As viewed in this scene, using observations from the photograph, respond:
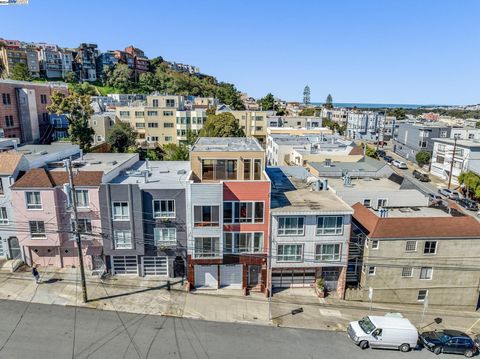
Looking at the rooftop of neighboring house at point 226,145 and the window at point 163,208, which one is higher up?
the rooftop of neighboring house at point 226,145

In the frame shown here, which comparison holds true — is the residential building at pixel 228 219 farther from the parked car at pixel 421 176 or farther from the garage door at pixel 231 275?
the parked car at pixel 421 176

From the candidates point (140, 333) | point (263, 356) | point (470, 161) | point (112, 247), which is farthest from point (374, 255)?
point (470, 161)

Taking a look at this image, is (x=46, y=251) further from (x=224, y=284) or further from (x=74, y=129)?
(x=74, y=129)

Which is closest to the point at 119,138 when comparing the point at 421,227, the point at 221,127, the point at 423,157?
the point at 221,127

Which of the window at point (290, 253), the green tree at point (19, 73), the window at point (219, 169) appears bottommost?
the window at point (290, 253)

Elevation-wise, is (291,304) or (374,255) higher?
(374,255)

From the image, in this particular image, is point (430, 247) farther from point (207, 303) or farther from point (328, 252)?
point (207, 303)

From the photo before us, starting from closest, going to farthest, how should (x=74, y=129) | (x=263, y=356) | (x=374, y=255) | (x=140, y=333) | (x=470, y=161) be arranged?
(x=263, y=356), (x=140, y=333), (x=374, y=255), (x=74, y=129), (x=470, y=161)

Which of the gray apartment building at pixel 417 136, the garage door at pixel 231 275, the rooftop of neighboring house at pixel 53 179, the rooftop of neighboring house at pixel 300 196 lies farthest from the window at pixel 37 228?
the gray apartment building at pixel 417 136

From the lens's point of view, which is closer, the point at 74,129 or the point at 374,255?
the point at 374,255
